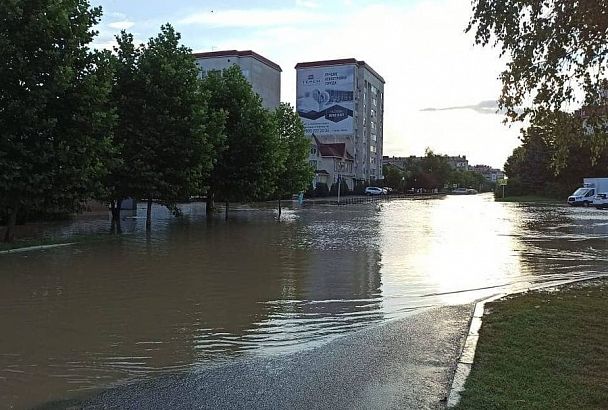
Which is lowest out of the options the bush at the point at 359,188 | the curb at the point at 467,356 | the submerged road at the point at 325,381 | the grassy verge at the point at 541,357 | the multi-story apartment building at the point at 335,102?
the submerged road at the point at 325,381

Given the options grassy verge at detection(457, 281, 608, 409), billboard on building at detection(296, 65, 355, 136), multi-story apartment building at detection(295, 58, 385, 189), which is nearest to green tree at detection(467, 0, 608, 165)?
grassy verge at detection(457, 281, 608, 409)

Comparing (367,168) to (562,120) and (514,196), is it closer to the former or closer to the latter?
(514,196)

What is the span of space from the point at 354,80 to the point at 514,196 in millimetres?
35956

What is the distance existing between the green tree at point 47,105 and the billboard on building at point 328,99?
292ft

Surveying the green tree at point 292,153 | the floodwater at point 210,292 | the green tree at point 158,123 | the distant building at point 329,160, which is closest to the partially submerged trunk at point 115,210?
the green tree at point 158,123

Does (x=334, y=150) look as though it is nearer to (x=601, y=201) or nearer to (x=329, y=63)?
(x=329, y=63)

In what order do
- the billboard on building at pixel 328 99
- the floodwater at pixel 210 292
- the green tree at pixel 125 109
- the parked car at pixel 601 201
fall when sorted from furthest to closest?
the billboard on building at pixel 328 99
the parked car at pixel 601 201
the green tree at pixel 125 109
the floodwater at pixel 210 292

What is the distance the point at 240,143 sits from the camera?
92.0ft

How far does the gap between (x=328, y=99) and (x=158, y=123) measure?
87.7 meters

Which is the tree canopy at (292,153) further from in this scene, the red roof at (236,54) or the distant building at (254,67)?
the red roof at (236,54)

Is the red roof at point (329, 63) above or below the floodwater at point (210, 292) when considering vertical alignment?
above

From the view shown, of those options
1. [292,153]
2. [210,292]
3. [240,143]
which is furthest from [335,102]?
[210,292]

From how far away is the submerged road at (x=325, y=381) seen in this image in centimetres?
511

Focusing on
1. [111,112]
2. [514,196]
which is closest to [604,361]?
[111,112]
